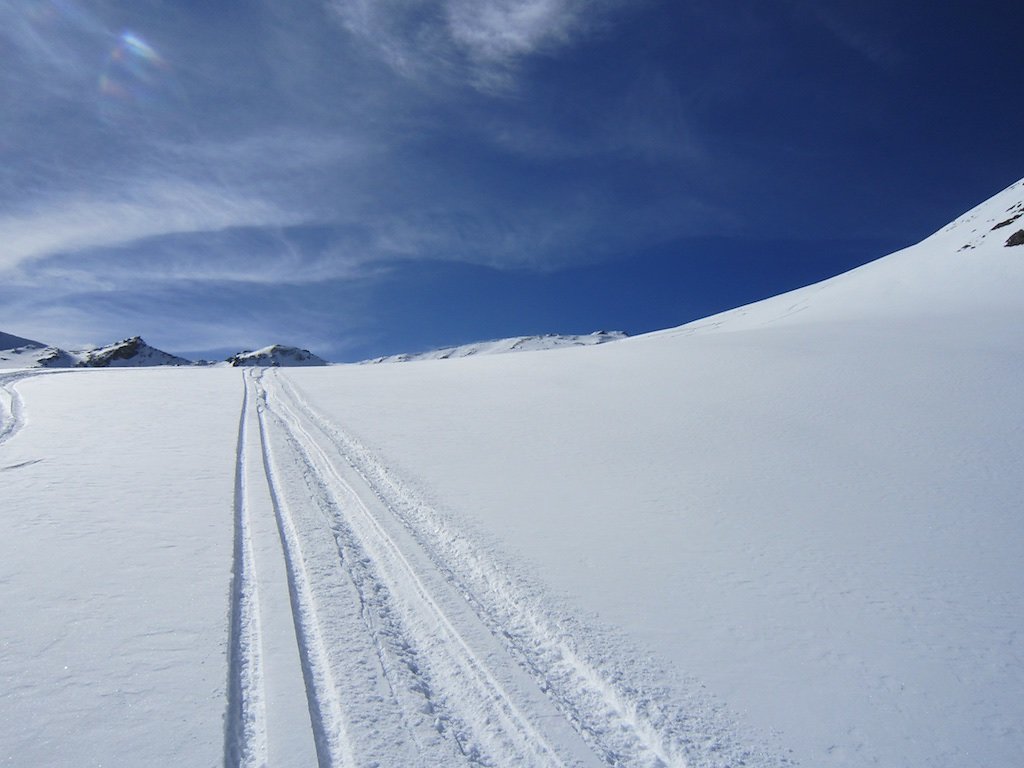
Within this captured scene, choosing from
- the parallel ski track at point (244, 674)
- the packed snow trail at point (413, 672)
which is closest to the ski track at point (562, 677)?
the packed snow trail at point (413, 672)

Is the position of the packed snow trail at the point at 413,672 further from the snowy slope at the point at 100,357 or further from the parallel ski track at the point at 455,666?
the snowy slope at the point at 100,357

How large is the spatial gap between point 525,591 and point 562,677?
118 centimetres

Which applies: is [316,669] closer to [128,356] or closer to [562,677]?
[562,677]

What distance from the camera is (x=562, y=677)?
383 cm

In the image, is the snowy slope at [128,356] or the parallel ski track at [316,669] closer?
the parallel ski track at [316,669]

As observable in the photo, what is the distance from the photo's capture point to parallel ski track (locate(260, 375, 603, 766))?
3176 millimetres

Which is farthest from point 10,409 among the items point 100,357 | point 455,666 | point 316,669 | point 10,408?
point 100,357

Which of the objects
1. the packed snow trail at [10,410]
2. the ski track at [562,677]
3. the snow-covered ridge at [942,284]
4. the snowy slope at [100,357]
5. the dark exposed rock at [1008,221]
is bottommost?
the ski track at [562,677]

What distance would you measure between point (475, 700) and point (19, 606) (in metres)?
3.86

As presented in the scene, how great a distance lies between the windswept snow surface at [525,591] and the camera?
128 inches

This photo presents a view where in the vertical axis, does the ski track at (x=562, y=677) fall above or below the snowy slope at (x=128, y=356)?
below

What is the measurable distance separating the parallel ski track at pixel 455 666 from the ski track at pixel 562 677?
2cm

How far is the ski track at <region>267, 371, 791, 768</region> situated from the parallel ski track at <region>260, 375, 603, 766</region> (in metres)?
0.02

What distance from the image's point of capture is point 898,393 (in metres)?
12.5
